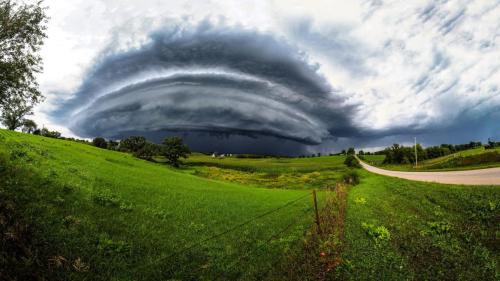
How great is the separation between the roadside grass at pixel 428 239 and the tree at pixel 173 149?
10572cm

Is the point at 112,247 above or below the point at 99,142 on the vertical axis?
below

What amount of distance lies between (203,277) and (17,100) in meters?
30.1

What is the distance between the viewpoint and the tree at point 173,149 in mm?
123562

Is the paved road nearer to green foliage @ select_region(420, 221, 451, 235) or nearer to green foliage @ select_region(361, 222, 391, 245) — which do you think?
green foliage @ select_region(420, 221, 451, 235)

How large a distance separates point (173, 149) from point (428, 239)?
116299 mm

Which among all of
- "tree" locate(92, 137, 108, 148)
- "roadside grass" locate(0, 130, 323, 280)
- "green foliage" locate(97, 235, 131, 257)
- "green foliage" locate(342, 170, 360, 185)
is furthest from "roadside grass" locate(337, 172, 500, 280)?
"tree" locate(92, 137, 108, 148)

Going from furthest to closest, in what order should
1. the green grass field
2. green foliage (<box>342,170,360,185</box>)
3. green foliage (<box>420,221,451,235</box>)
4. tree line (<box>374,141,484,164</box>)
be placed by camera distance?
tree line (<box>374,141,484,164</box>), green foliage (<box>342,170,360,185</box>), green foliage (<box>420,221,451,235</box>), the green grass field

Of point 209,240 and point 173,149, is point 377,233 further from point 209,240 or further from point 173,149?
point 173,149

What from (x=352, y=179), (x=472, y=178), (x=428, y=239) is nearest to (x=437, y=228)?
(x=428, y=239)

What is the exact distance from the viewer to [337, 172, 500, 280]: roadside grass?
1262 centimetres

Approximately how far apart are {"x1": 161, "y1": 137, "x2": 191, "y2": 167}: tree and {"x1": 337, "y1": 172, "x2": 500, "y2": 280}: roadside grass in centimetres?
10572

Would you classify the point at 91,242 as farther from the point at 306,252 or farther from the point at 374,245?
the point at 374,245

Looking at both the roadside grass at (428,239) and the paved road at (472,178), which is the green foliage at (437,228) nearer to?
the roadside grass at (428,239)

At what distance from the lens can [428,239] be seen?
55.4 feet
